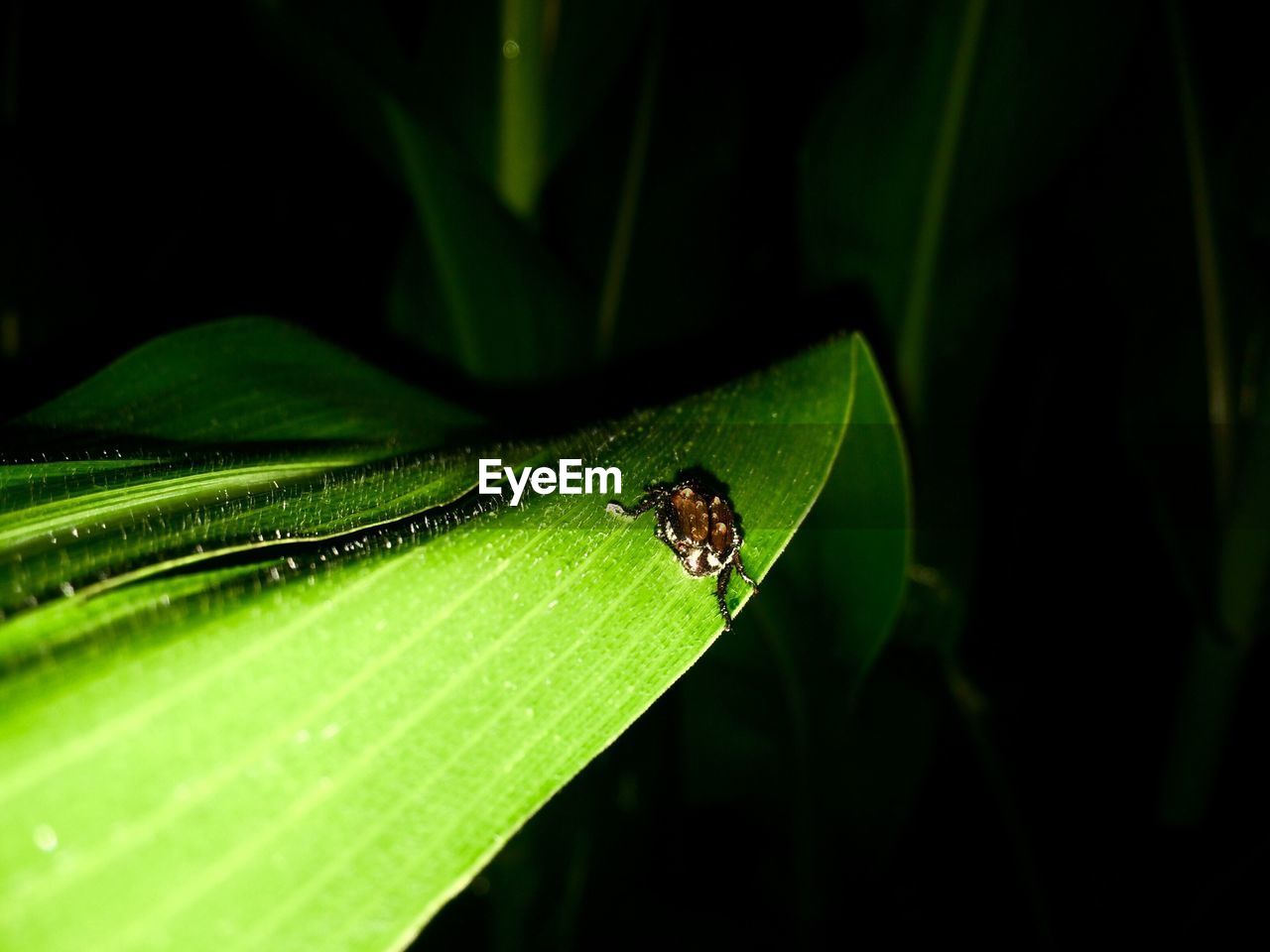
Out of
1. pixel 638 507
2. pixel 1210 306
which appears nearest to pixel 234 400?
pixel 638 507

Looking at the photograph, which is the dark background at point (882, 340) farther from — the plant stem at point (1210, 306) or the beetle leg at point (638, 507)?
the beetle leg at point (638, 507)

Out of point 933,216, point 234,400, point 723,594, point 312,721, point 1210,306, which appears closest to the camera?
point 312,721

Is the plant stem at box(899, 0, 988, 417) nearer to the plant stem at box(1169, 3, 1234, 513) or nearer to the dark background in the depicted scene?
the dark background

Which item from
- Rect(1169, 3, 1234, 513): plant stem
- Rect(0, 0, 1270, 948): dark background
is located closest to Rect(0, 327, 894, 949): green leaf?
Rect(0, 0, 1270, 948): dark background

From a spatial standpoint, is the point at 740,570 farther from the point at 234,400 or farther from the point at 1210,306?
the point at 1210,306

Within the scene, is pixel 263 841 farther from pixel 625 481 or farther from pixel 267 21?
pixel 267 21

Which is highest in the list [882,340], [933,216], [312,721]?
[933,216]

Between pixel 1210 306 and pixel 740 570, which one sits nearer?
pixel 740 570
